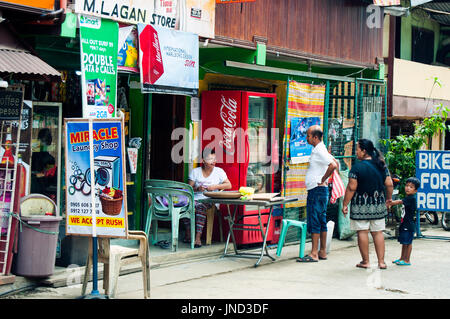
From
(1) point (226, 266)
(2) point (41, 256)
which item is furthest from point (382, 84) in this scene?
(2) point (41, 256)

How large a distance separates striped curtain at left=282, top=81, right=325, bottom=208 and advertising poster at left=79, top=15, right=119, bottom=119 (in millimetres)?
3963

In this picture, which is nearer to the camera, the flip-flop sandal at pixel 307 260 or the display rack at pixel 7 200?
the display rack at pixel 7 200

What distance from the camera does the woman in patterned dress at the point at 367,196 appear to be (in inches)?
390

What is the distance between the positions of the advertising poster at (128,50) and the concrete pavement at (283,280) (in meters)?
2.74

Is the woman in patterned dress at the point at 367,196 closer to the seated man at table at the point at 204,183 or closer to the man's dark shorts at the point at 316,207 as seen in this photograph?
the man's dark shorts at the point at 316,207

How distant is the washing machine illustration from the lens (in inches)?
281

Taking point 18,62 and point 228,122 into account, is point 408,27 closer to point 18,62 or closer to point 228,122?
point 228,122

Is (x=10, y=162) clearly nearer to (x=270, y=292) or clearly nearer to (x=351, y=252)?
(x=270, y=292)

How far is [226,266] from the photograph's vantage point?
10031 mm

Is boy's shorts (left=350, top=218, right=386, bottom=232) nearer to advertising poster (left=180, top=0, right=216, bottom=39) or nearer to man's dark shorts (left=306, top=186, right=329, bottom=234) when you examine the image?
man's dark shorts (left=306, top=186, right=329, bottom=234)

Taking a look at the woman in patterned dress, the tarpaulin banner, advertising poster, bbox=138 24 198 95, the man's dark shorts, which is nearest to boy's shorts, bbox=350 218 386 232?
the woman in patterned dress

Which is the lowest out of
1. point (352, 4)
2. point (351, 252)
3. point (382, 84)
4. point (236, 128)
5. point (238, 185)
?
point (351, 252)

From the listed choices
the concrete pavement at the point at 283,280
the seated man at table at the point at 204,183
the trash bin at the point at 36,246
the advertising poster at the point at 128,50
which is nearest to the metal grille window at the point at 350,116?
the concrete pavement at the point at 283,280

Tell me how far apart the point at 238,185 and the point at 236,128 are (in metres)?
0.93
